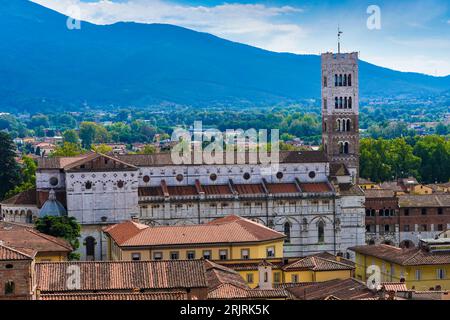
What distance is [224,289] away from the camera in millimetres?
43656

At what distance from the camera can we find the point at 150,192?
7594 cm

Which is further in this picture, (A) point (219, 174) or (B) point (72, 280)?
(A) point (219, 174)

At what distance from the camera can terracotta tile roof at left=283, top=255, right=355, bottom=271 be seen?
56.2 meters

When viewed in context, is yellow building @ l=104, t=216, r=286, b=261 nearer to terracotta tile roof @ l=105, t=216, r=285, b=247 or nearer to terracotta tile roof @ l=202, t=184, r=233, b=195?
terracotta tile roof @ l=105, t=216, r=285, b=247

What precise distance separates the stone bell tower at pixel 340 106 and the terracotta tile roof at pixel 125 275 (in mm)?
47876

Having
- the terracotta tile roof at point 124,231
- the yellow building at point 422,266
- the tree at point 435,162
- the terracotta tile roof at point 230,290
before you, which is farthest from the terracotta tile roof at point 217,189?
the tree at point 435,162

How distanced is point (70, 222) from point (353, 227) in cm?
2232

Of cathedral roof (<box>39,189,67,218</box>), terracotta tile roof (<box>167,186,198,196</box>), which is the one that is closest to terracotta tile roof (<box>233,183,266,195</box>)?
terracotta tile roof (<box>167,186,198,196</box>)

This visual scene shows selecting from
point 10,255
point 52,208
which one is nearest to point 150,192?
point 52,208

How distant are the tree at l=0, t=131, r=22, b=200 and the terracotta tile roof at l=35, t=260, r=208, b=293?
56.3 m

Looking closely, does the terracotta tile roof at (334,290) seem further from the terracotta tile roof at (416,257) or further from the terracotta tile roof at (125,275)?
the terracotta tile roof at (416,257)

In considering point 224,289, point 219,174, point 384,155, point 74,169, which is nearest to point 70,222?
point 74,169

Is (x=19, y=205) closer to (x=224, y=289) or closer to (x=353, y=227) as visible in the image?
(x=353, y=227)

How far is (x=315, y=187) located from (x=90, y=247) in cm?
1794
